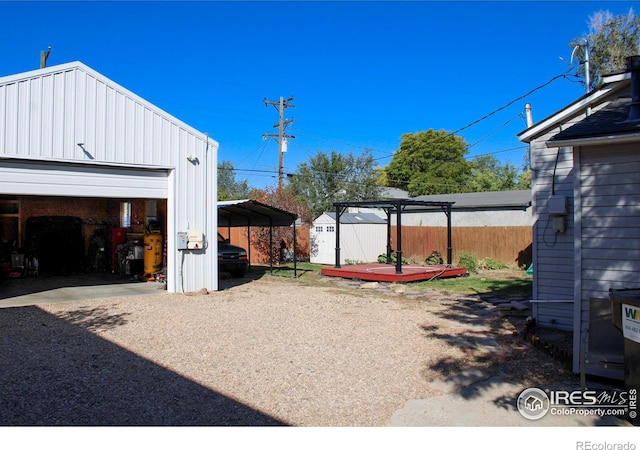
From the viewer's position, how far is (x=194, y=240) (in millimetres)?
12344

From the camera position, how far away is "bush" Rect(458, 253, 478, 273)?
819 inches

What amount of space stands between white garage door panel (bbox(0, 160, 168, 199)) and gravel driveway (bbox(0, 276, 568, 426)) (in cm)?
248

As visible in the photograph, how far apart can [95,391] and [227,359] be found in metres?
1.77

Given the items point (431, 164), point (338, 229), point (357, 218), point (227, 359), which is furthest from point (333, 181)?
point (227, 359)

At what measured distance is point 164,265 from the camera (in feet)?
48.4

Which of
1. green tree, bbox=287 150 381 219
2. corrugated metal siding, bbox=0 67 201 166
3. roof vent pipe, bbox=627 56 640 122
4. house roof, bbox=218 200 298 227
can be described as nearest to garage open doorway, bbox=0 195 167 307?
house roof, bbox=218 200 298 227

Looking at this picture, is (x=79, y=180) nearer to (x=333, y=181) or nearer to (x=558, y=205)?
(x=558, y=205)

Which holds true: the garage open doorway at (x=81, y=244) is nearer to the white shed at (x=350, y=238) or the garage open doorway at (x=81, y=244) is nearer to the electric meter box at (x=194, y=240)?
the electric meter box at (x=194, y=240)

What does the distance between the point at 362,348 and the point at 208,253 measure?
6.69m

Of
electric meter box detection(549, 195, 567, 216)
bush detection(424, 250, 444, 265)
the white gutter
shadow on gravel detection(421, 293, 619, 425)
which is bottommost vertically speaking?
shadow on gravel detection(421, 293, 619, 425)

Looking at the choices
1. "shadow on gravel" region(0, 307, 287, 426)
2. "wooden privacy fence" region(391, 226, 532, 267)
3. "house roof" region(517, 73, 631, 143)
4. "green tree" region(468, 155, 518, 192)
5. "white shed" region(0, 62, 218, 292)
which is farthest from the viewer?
"green tree" region(468, 155, 518, 192)

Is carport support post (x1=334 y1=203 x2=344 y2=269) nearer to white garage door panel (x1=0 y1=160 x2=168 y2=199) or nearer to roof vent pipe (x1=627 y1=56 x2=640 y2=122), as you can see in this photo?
white garage door panel (x1=0 y1=160 x2=168 y2=199)

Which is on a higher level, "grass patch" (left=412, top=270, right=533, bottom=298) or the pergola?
the pergola

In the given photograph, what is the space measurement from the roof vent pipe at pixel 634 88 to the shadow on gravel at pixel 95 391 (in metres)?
5.35
